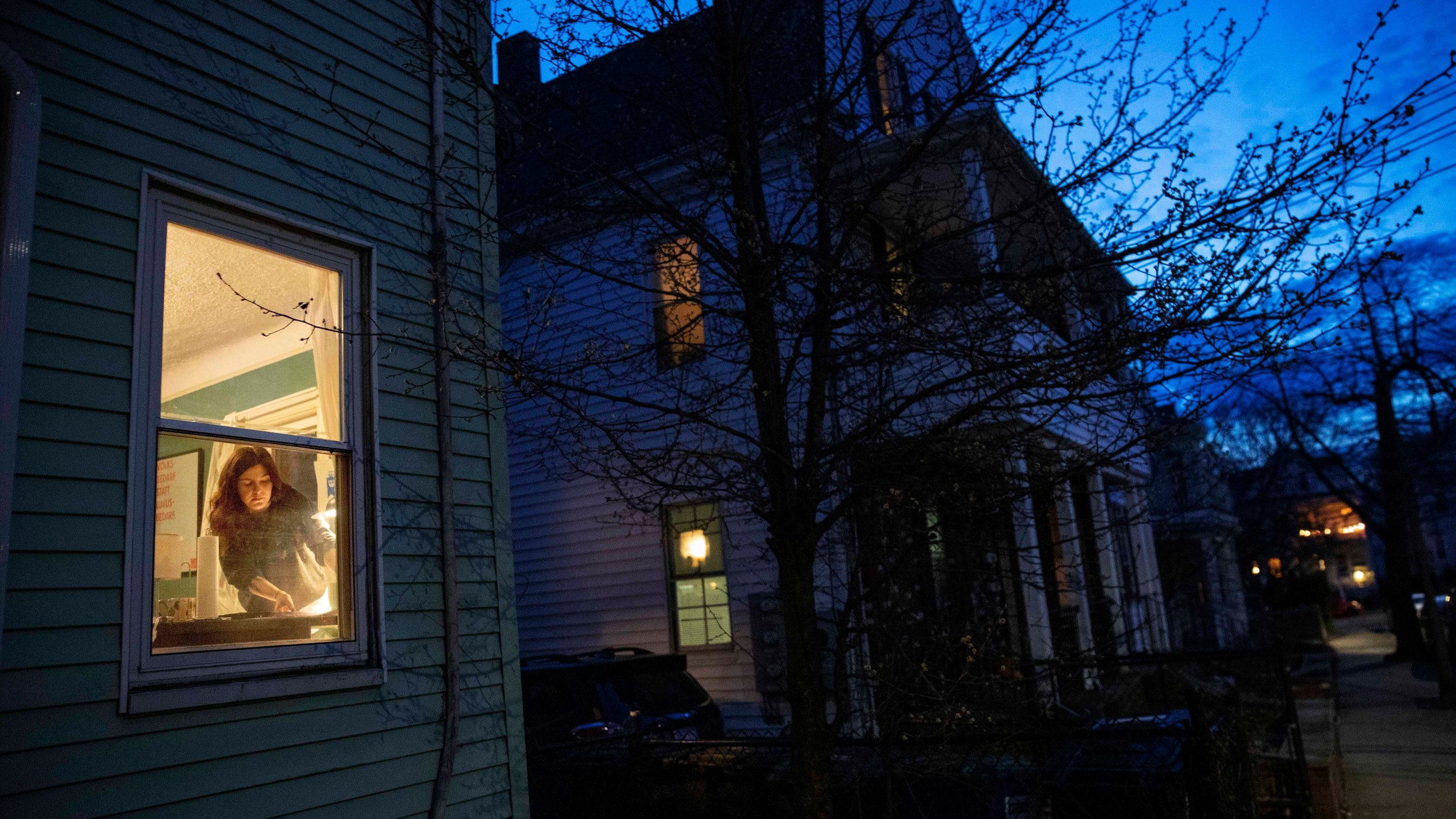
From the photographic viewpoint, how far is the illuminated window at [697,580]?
36.0 feet

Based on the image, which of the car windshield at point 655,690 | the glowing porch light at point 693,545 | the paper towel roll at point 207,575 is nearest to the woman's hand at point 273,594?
the paper towel roll at point 207,575

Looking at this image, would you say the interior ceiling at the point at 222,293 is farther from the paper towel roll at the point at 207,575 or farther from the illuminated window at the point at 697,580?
the illuminated window at the point at 697,580

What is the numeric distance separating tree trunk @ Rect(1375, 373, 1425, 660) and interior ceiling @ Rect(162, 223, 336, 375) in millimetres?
22867

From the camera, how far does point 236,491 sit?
3828 millimetres

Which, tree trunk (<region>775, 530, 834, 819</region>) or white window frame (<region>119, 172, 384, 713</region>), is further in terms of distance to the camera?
tree trunk (<region>775, 530, 834, 819</region>)

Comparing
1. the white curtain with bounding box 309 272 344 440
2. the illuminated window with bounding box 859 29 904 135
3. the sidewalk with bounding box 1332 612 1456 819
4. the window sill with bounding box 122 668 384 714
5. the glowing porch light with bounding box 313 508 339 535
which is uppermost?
the illuminated window with bounding box 859 29 904 135

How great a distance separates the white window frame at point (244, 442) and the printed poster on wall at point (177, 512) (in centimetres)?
11

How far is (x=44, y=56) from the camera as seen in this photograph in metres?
3.43

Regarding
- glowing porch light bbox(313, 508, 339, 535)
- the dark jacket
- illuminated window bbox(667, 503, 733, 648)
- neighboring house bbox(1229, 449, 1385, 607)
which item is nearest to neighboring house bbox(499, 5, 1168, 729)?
illuminated window bbox(667, 503, 733, 648)

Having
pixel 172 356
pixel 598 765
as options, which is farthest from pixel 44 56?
pixel 598 765

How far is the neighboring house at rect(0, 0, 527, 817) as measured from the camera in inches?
125

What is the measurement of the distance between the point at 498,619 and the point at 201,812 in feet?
4.95

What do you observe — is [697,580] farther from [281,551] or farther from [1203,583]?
[1203,583]

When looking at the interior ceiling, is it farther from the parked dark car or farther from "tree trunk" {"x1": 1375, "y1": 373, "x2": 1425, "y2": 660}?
"tree trunk" {"x1": 1375, "y1": 373, "x2": 1425, "y2": 660}
